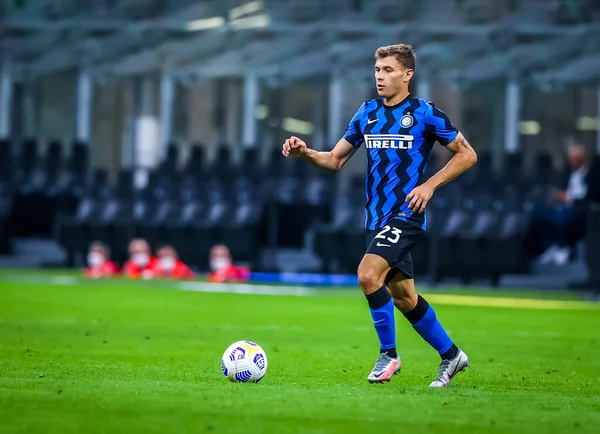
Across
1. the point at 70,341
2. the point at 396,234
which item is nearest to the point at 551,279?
the point at 70,341

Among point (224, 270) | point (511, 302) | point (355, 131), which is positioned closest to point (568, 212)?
point (511, 302)

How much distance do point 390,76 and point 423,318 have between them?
1.67 meters

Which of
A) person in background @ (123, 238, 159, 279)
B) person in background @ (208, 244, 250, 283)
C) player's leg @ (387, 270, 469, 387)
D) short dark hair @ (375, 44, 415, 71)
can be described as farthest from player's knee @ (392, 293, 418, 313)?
person in background @ (123, 238, 159, 279)

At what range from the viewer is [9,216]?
26469 millimetres

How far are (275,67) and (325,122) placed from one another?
186 centimetres

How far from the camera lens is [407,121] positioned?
831 centimetres

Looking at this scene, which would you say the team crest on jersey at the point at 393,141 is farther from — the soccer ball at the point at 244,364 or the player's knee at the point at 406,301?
the soccer ball at the point at 244,364

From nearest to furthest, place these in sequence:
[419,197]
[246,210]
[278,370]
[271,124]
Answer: [419,197], [278,370], [246,210], [271,124]

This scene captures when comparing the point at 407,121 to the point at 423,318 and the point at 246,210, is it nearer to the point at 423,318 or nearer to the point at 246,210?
the point at 423,318

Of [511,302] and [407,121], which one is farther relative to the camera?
[511,302]

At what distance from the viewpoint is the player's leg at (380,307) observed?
8.09 metres

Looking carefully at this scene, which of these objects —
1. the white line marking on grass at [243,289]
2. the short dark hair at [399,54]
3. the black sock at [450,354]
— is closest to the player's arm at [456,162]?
the short dark hair at [399,54]

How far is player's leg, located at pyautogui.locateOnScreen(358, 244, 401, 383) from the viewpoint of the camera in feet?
26.6

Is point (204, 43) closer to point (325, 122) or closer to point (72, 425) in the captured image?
point (325, 122)
